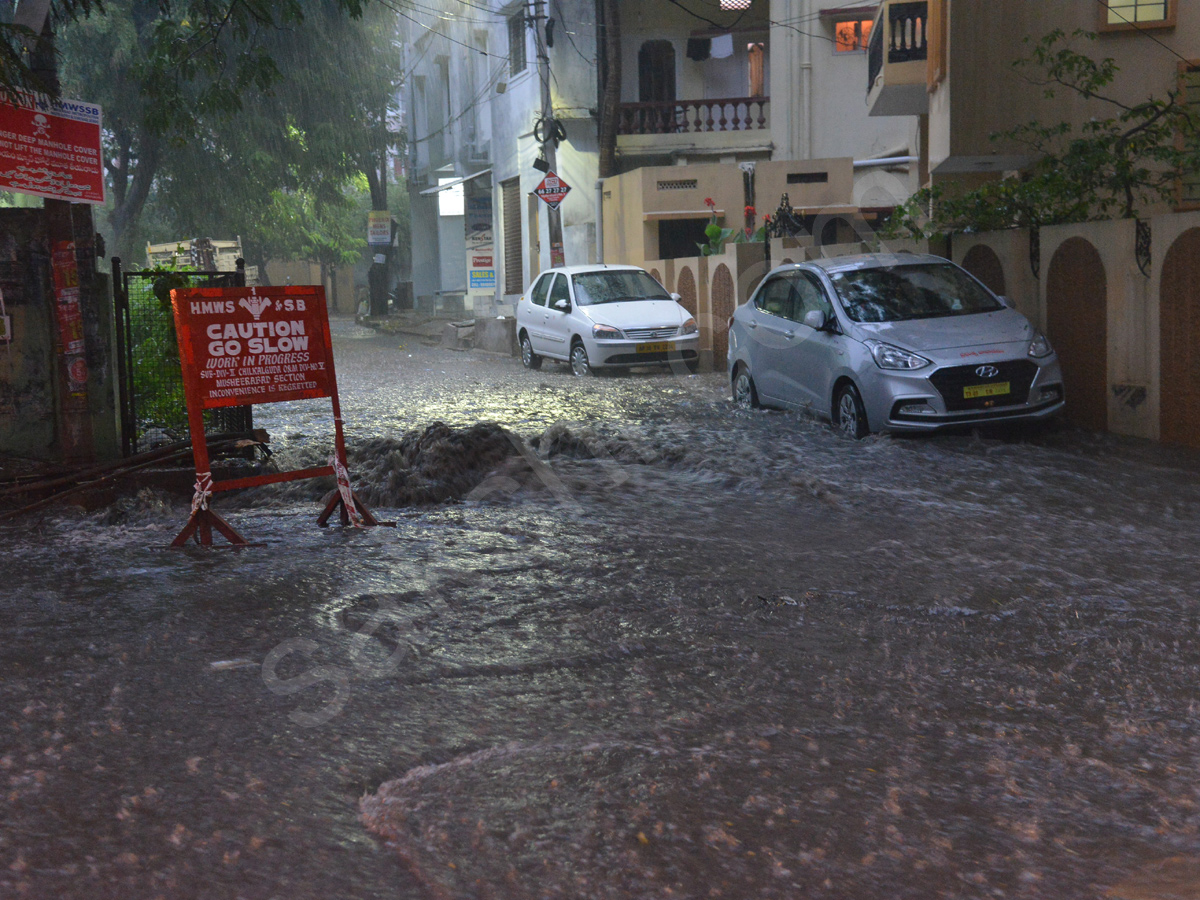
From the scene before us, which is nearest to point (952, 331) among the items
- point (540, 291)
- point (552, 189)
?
point (540, 291)

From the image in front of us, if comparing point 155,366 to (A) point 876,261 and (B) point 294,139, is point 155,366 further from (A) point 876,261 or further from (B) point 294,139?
(B) point 294,139

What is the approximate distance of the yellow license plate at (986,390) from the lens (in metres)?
10.4

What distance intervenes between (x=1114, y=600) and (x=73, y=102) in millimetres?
6882

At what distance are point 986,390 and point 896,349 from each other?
0.79 m

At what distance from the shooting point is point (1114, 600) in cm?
591

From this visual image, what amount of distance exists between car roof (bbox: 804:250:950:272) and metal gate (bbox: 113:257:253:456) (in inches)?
218

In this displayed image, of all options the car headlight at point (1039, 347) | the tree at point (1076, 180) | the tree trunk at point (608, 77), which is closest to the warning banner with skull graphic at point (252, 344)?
the car headlight at point (1039, 347)

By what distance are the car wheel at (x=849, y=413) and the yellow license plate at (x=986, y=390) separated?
0.90 m

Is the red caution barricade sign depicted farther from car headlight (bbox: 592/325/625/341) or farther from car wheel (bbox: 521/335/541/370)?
car wheel (bbox: 521/335/541/370)

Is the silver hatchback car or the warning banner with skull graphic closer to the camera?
the warning banner with skull graphic

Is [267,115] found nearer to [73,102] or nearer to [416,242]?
[416,242]

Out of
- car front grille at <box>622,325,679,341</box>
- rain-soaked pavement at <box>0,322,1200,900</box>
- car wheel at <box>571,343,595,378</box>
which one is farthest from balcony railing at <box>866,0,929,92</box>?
rain-soaked pavement at <box>0,322,1200,900</box>

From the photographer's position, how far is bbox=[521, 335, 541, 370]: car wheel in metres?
22.3

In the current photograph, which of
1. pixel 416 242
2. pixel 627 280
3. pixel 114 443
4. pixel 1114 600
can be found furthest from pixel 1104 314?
pixel 416 242
